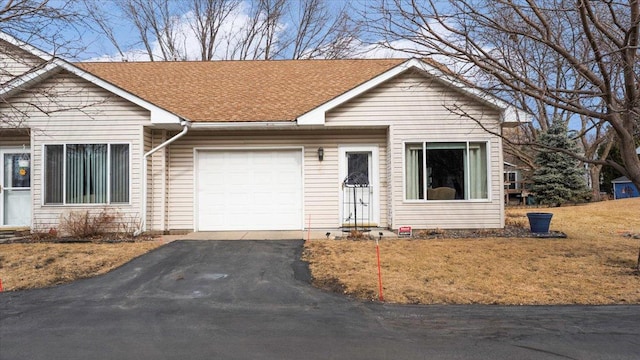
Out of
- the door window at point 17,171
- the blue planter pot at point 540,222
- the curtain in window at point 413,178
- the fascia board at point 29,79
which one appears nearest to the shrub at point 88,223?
the door window at point 17,171

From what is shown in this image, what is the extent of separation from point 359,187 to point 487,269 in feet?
16.0

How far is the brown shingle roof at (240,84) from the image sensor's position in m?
12.4

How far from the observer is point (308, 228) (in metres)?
12.2

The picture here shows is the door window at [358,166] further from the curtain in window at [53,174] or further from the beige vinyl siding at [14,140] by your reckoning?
the beige vinyl siding at [14,140]

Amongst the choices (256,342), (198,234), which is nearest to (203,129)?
(198,234)

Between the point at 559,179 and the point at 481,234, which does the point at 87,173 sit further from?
the point at 559,179

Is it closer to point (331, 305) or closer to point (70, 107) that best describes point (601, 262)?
point (331, 305)

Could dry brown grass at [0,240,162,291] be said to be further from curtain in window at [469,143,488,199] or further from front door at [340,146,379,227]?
curtain in window at [469,143,488,199]

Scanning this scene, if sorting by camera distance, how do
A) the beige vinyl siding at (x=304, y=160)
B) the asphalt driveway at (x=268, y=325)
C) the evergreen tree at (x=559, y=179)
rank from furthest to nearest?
1. the evergreen tree at (x=559, y=179)
2. the beige vinyl siding at (x=304, y=160)
3. the asphalt driveway at (x=268, y=325)

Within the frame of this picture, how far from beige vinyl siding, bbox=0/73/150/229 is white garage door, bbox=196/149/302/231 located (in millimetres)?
1776

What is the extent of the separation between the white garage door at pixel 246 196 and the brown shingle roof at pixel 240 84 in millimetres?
1261

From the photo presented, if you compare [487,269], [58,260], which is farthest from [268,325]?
[58,260]

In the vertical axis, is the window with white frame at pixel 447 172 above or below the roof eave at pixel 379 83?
below

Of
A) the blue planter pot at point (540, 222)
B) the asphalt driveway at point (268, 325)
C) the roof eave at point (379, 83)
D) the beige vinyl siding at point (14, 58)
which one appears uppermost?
the beige vinyl siding at point (14, 58)
